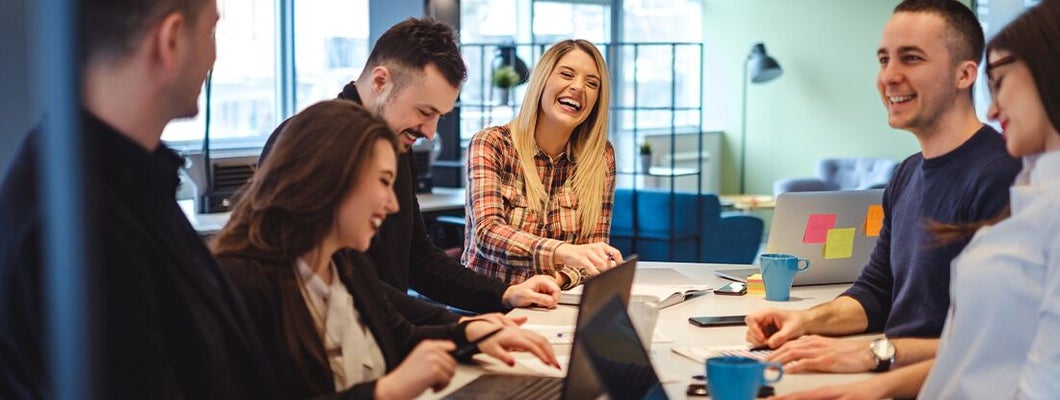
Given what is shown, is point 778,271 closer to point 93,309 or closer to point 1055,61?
point 1055,61

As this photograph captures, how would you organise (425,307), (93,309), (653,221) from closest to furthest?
(93,309) < (425,307) < (653,221)

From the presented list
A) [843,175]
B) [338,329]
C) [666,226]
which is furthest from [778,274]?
[843,175]

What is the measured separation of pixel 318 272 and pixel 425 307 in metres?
0.56

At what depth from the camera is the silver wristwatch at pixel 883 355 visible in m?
2.16

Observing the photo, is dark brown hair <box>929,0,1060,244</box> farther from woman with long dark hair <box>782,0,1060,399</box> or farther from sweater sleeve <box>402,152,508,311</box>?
sweater sleeve <box>402,152,508,311</box>

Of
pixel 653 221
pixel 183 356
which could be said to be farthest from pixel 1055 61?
pixel 653 221

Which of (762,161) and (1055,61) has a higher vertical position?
(1055,61)

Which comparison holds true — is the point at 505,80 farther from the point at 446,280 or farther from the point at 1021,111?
the point at 1021,111

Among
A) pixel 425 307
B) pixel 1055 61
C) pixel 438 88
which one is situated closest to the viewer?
pixel 1055 61

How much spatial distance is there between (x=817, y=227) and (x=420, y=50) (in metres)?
1.16

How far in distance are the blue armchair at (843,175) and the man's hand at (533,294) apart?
7.26 m

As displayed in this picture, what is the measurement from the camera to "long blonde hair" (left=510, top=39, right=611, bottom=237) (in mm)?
3217

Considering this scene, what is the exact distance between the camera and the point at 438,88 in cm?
268

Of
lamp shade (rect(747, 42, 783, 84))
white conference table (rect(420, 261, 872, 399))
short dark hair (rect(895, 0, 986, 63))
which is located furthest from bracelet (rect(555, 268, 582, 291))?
lamp shade (rect(747, 42, 783, 84))
